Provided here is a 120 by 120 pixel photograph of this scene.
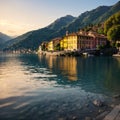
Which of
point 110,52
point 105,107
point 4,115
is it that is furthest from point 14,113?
point 110,52

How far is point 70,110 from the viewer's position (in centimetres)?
2333

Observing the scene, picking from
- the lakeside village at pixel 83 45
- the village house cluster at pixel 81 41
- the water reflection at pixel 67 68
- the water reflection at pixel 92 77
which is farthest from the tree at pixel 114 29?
the water reflection at pixel 92 77

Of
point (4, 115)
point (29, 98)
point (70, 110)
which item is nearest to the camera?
point (4, 115)

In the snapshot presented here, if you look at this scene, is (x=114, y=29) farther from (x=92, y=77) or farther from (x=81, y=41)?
(x=92, y=77)

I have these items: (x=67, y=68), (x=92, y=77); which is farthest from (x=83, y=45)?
(x=92, y=77)

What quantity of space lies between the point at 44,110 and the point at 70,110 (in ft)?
7.53

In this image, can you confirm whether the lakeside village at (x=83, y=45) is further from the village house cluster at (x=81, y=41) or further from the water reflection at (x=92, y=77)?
the water reflection at (x=92, y=77)

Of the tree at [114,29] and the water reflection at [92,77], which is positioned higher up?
the tree at [114,29]

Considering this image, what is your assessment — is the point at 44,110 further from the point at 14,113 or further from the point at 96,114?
the point at 96,114

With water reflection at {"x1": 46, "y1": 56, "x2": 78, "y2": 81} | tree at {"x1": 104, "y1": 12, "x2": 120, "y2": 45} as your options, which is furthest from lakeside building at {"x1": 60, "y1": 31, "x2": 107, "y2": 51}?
water reflection at {"x1": 46, "y1": 56, "x2": 78, "y2": 81}

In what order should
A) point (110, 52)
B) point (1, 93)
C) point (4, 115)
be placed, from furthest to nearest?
point (110, 52)
point (1, 93)
point (4, 115)

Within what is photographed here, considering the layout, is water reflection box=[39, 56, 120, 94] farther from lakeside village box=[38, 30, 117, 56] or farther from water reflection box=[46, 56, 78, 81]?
lakeside village box=[38, 30, 117, 56]

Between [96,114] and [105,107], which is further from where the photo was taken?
[105,107]

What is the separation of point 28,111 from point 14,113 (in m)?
1.28
